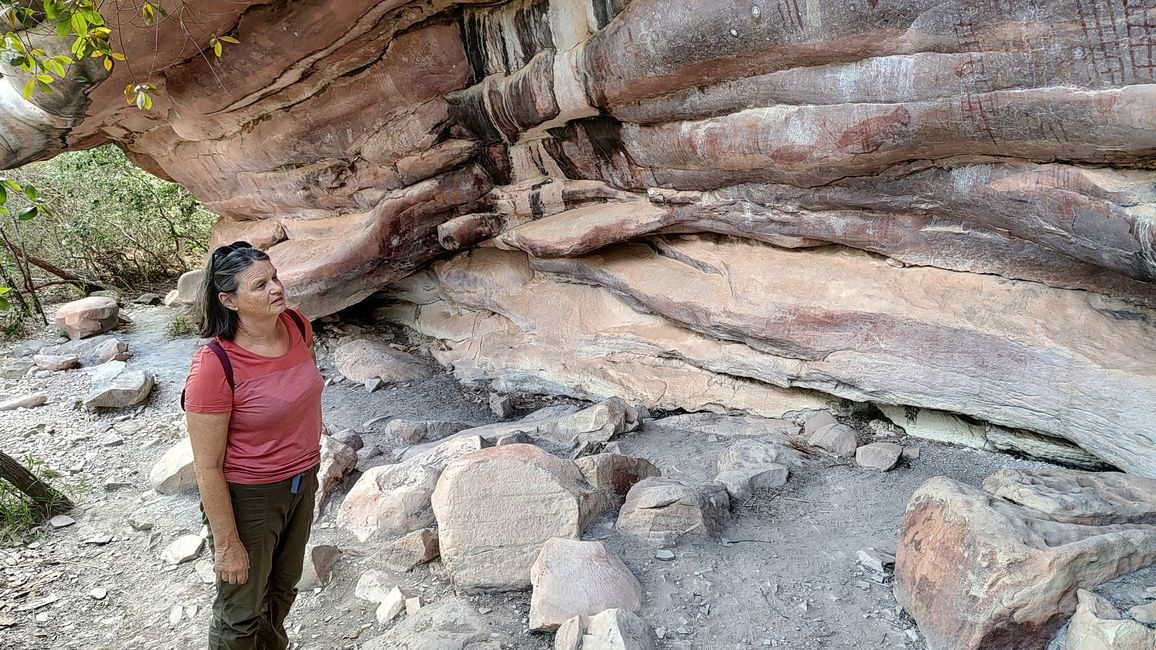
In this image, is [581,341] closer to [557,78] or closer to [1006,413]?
[557,78]

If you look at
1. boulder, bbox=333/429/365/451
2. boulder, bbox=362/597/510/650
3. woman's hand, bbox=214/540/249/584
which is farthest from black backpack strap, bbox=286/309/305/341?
boulder, bbox=333/429/365/451

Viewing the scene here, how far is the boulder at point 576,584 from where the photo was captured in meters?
2.89

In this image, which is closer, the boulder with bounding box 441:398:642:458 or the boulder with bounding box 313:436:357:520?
the boulder with bounding box 313:436:357:520

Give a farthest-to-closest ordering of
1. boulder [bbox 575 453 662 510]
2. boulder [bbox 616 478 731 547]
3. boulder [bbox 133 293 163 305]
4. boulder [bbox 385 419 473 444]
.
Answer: boulder [bbox 133 293 163 305] → boulder [bbox 385 419 473 444] → boulder [bbox 575 453 662 510] → boulder [bbox 616 478 731 547]

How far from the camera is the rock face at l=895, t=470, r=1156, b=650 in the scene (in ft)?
7.97

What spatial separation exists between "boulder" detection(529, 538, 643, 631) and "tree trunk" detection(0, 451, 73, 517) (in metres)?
3.50

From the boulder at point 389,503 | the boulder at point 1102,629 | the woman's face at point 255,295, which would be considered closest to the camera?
the boulder at point 1102,629

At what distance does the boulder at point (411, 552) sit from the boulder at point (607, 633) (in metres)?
1.07

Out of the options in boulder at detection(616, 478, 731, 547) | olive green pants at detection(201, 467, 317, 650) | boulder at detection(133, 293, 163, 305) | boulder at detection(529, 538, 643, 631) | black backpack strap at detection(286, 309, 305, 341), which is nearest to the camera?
olive green pants at detection(201, 467, 317, 650)

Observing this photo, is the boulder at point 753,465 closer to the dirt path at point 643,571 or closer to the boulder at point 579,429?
the dirt path at point 643,571

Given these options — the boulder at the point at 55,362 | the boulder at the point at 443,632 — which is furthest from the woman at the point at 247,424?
the boulder at the point at 55,362

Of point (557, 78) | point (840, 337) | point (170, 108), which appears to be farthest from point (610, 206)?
point (170, 108)

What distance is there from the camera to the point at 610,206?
595 cm

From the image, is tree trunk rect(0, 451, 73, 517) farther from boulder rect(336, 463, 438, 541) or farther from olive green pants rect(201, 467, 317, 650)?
olive green pants rect(201, 467, 317, 650)
